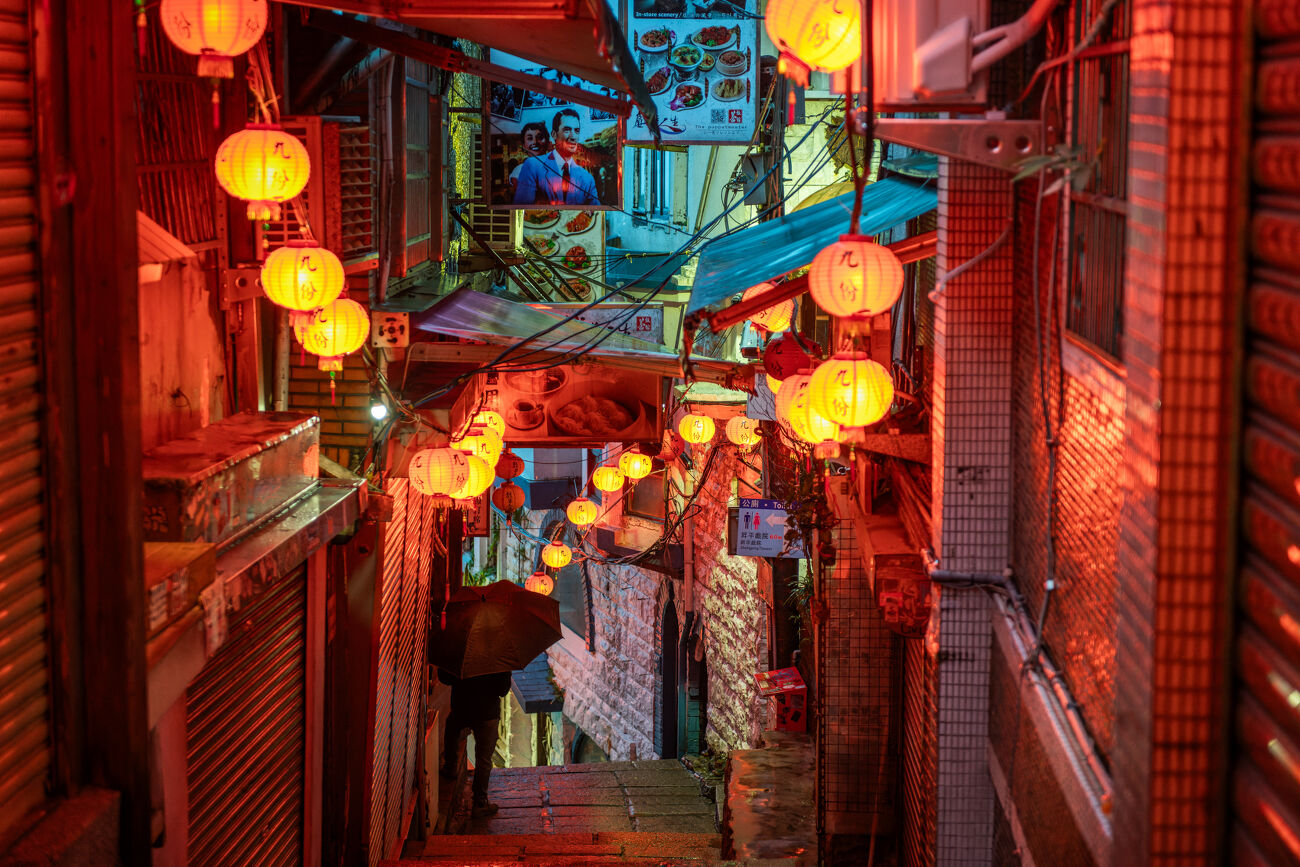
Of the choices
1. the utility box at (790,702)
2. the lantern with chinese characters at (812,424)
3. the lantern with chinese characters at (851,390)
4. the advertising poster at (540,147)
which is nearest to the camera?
the lantern with chinese characters at (851,390)

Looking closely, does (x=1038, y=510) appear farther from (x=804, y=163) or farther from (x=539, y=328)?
(x=804, y=163)

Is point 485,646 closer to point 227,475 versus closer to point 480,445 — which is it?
point 480,445

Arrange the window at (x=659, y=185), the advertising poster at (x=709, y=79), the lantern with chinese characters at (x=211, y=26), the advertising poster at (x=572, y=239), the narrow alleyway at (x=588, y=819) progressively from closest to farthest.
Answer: the lantern with chinese characters at (x=211, y=26)
the narrow alleyway at (x=588, y=819)
the advertising poster at (x=709, y=79)
the advertising poster at (x=572, y=239)
the window at (x=659, y=185)

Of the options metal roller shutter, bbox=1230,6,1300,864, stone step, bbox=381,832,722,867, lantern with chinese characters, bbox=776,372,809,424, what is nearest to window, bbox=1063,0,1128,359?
metal roller shutter, bbox=1230,6,1300,864

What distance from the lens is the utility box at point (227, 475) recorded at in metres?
5.82

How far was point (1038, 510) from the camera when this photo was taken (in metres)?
5.68

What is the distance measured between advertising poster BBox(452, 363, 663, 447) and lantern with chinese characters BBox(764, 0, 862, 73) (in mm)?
8624

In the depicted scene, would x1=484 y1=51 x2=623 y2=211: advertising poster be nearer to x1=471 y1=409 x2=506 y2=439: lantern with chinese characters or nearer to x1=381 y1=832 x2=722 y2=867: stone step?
x1=471 y1=409 x2=506 y2=439: lantern with chinese characters

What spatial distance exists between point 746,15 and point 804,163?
18.8 ft

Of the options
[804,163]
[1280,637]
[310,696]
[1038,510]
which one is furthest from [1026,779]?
[804,163]

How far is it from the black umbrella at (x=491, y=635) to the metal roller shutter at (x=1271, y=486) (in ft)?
42.0

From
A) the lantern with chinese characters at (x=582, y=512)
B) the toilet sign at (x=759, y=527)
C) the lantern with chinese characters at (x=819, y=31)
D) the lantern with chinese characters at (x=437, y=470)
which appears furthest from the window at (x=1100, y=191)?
the lantern with chinese characters at (x=582, y=512)

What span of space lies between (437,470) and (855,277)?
6392mm

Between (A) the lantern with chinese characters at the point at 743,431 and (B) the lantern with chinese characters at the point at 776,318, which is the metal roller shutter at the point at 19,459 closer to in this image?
(B) the lantern with chinese characters at the point at 776,318
